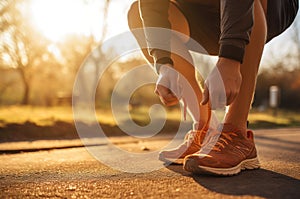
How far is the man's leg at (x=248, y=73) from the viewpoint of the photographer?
1.54 metres

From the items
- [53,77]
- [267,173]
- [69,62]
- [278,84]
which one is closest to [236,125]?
[267,173]

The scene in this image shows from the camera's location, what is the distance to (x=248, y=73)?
155 cm

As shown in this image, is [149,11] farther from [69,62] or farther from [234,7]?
[69,62]

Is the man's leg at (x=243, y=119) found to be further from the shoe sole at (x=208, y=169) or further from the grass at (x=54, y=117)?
the grass at (x=54, y=117)

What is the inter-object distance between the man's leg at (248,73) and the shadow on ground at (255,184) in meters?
0.22

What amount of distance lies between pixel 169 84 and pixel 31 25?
9150mm

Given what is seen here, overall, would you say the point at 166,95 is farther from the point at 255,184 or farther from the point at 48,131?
the point at 48,131

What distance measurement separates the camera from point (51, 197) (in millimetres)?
1057

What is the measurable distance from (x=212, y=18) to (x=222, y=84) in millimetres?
732

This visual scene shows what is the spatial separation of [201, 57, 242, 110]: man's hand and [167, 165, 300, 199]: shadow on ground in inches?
9.7

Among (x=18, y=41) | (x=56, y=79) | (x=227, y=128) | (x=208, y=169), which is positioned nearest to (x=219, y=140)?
(x=227, y=128)

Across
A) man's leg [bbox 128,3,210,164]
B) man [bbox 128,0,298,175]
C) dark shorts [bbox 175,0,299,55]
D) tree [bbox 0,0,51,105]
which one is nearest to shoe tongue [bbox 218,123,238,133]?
man [bbox 128,0,298,175]

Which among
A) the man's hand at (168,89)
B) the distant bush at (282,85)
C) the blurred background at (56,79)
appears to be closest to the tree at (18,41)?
the blurred background at (56,79)

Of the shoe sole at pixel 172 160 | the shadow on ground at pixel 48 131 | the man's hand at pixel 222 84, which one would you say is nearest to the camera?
the man's hand at pixel 222 84
